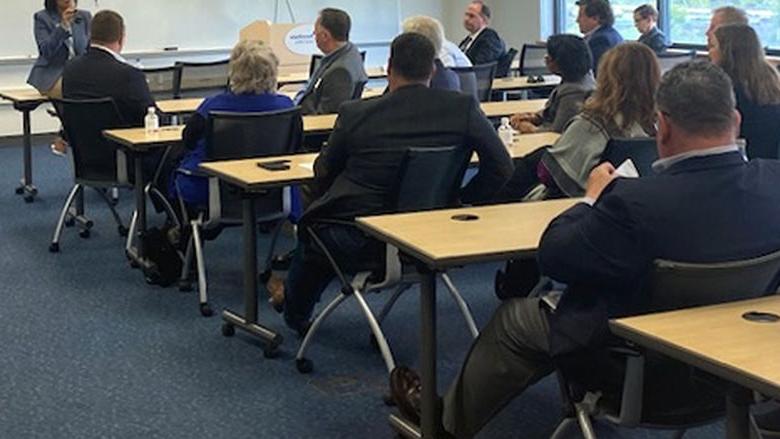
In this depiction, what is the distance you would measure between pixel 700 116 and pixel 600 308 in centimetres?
48

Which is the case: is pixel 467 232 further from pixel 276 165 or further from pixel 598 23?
pixel 598 23

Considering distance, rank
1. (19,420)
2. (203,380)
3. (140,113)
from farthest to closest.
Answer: (140,113) → (203,380) → (19,420)

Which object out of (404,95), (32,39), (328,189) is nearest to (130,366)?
(328,189)

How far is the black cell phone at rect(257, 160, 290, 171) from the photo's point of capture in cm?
416

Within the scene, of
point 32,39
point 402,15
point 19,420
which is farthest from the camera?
point 402,15

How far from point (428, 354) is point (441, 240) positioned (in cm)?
35

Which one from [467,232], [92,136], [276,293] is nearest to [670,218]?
[467,232]

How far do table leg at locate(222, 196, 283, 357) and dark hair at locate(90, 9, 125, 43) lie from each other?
2043 mm

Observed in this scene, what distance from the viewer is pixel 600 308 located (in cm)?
243

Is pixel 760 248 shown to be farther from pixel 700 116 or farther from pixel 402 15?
pixel 402 15

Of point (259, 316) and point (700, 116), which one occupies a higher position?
point (700, 116)

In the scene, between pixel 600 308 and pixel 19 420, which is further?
pixel 19 420

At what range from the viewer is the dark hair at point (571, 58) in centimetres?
495

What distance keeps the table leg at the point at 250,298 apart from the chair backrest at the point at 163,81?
2.90 metres
